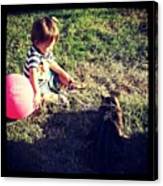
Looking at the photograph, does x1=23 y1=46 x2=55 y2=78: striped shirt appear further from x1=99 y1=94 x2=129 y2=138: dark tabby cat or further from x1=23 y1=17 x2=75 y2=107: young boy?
x1=99 y1=94 x2=129 y2=138: dark tabby cat

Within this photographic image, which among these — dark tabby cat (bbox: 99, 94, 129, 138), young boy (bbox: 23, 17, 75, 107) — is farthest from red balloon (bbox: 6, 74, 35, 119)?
dark tabby cat (bbox: 99, 94, 129, 138)

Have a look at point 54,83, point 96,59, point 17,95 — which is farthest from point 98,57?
point 17,95

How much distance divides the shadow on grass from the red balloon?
0.08m

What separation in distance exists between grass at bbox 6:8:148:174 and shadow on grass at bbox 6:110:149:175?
0.04 feet

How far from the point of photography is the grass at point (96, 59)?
76.6 inches

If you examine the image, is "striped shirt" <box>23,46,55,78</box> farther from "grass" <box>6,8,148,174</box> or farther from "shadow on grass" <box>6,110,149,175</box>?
"shadow on grass" <box>6,110,149,175</box>

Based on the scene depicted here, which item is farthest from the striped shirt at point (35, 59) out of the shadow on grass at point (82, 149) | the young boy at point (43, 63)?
the shadow on grass at point (82, 149)

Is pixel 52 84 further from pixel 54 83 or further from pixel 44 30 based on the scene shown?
pixel 44 30

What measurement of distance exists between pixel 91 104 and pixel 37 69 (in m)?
0.19

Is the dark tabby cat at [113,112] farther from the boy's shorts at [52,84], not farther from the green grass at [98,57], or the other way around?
the boy's shorts at [52,84]

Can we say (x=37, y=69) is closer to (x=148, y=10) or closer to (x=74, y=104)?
(x=74, y=104)

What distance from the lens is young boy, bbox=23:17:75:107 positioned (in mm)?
1997

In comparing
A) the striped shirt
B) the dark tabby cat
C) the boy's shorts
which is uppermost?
the striped shirt

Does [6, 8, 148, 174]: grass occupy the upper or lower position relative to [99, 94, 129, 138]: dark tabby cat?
upper
